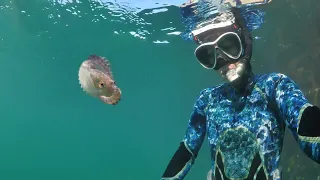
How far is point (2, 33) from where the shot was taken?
80.4ft

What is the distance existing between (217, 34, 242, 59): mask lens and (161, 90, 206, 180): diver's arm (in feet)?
2.33

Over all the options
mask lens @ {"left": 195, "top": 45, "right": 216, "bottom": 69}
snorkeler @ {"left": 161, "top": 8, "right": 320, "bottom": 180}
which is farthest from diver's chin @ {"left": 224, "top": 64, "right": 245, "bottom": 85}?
mask lens @ {"left": 195, "top": 45, "right": 216, "bottom": 69}

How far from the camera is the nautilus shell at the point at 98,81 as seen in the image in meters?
1.81

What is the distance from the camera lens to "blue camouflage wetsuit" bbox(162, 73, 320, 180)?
279 cm

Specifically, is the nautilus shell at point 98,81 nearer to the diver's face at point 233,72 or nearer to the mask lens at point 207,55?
the diver's face at point 233,72

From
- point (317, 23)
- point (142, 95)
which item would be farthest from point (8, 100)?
point (317, 23)

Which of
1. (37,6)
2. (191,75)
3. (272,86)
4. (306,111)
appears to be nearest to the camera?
(306,111)

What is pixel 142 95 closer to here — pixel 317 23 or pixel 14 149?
pixel 317 23

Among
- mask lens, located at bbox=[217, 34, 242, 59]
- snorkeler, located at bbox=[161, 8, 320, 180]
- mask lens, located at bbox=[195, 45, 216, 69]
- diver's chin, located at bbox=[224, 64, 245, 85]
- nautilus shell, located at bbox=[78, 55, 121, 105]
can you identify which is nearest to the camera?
nautilus shell, located at bbox=[78, 55, 121, 105]

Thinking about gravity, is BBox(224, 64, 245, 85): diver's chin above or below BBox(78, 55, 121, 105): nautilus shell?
below

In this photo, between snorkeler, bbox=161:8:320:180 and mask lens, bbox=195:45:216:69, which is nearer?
snorkeler, bbox=161:8:320:180

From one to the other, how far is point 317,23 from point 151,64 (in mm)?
20765

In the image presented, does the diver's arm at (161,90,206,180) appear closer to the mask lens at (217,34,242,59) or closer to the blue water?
the mask lens at (217,34,242,59)

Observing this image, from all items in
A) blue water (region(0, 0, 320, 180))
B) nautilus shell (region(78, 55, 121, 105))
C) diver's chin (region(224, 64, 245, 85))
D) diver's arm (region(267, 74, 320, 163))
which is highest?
nautilus shell (region(78, 55, 121, 105))
